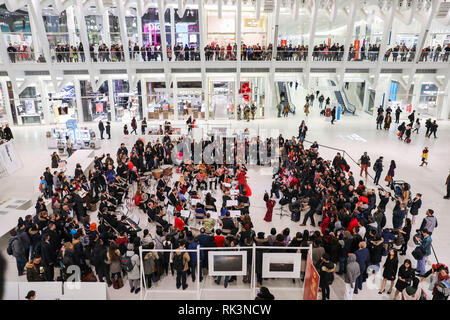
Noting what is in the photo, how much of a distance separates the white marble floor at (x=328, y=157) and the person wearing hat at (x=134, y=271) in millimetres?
235

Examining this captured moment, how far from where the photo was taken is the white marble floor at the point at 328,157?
8.63m

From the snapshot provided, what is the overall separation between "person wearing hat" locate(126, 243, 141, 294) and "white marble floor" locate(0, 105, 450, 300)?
0.77 feet

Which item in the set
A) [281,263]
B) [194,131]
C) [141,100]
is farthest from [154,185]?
[141,100]

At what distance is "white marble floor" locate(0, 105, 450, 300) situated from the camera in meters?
8.63

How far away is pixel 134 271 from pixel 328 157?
43.7 feet

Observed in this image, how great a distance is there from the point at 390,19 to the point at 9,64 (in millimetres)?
25508

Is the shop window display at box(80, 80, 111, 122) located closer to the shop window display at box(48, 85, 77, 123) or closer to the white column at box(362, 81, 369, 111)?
the shop window display at box(48, 85, 77, 123)

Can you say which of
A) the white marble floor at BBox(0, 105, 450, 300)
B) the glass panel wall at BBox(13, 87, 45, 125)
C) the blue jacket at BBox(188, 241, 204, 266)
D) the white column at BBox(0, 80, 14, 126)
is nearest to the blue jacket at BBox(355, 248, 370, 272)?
the white marble floor at BBox(0, 105, 450, 300)

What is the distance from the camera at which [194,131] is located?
71.5 feet

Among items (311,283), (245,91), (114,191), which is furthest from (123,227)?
(245,91)

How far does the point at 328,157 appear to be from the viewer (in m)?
18.8

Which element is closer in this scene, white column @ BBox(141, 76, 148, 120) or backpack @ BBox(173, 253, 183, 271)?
backpack @ BBox(173, 253, 183, 271)
